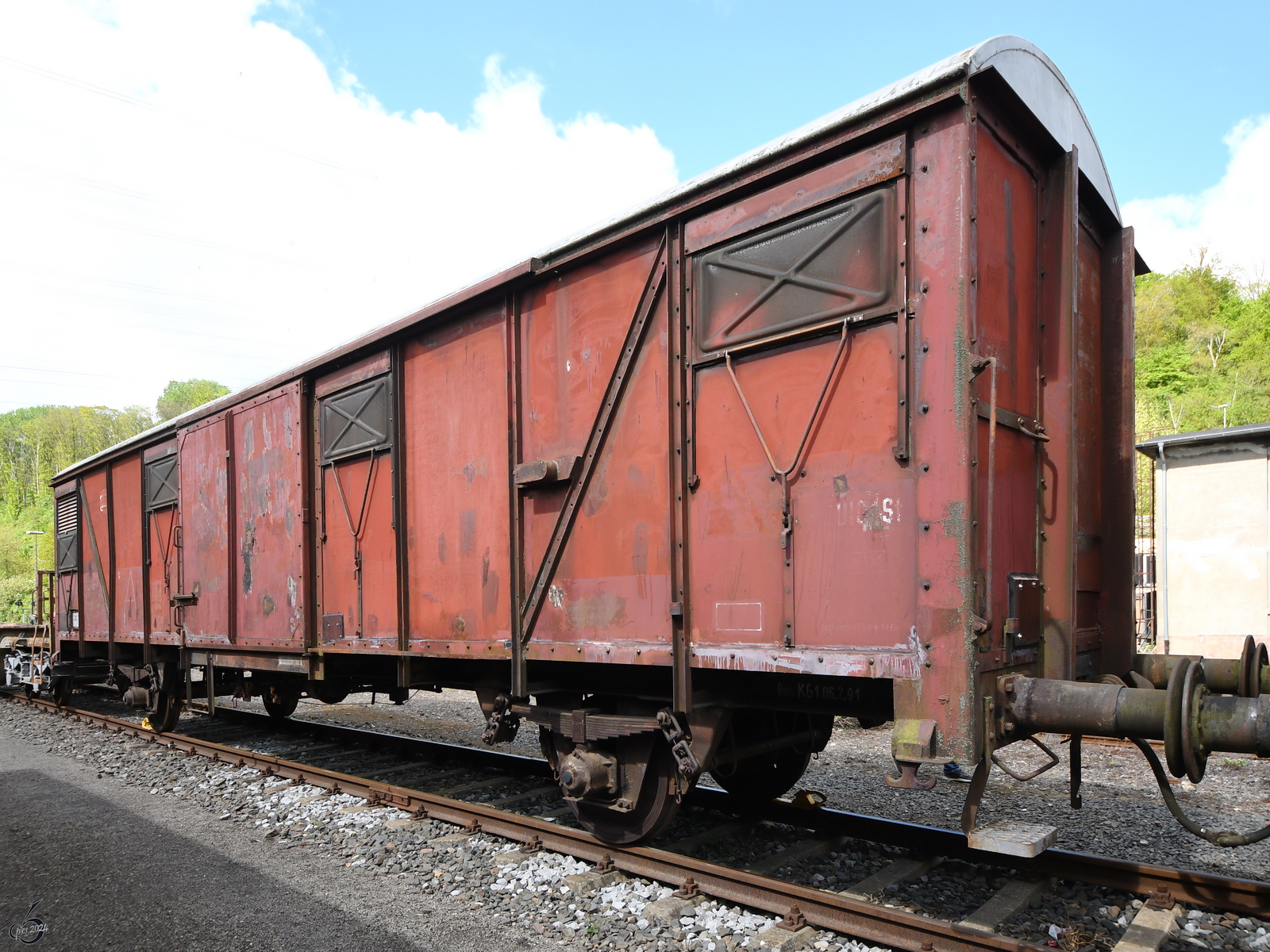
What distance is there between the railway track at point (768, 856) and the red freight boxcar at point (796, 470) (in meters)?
0.31

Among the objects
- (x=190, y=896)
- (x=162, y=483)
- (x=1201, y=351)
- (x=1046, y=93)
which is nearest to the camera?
(x=1046, y=93)

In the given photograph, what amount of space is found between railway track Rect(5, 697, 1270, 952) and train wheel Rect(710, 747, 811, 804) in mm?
163

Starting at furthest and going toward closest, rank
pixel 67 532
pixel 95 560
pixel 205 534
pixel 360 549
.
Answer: pixel 67 532 < pixel 95 560 < pixel 205 534 < pixel 360 549

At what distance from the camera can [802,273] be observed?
4.03 metres

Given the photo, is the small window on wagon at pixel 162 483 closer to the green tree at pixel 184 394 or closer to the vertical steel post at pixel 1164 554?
the vertical steel post at pixel 1164 554

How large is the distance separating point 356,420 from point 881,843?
5.07 metres

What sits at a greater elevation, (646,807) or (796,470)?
(796,470)

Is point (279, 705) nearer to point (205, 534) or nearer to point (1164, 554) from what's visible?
point (205, 534)

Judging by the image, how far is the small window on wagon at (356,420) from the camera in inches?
262

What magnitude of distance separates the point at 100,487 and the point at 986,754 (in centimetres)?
1265

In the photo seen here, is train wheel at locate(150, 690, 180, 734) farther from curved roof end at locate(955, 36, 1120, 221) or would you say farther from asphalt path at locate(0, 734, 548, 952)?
curved roof end at locate(955, 36, 1120, 221)

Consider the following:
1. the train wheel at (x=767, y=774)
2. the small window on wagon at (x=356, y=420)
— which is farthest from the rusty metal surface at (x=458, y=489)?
the train wheel at (x=767, y=774)

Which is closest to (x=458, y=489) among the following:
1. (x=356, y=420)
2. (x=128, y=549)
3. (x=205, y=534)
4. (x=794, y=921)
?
(x=356, y=420)

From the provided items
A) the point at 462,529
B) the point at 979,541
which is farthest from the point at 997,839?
the point at 462,529
